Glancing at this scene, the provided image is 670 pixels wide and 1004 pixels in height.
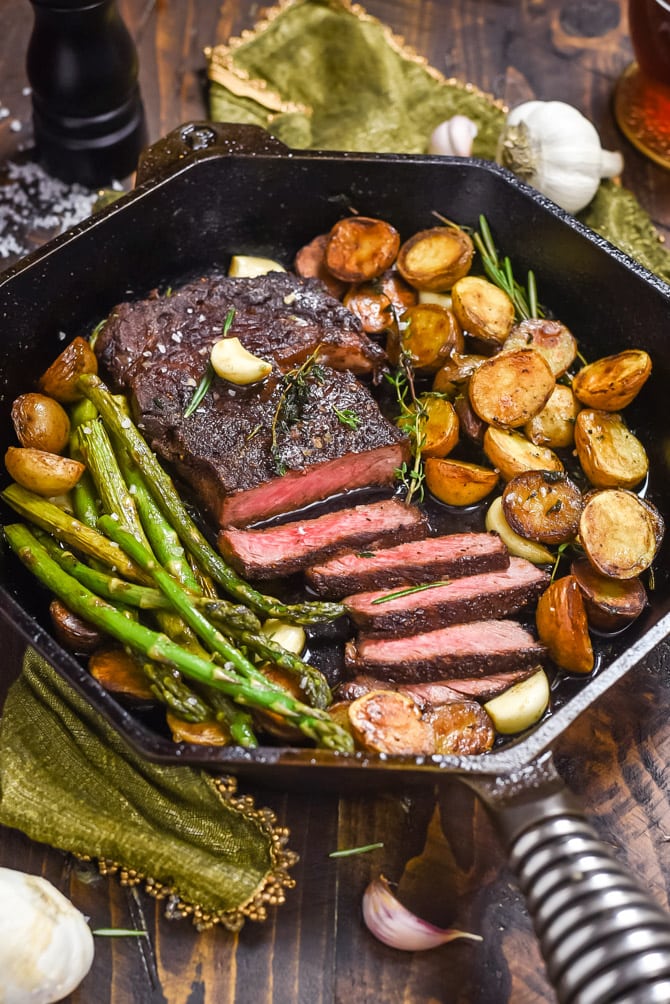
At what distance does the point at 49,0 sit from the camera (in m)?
3.47

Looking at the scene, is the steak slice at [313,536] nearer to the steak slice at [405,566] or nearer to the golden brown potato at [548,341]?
the steak slice at [405,566]

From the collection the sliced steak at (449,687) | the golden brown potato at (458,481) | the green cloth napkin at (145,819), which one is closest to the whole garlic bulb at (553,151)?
the golden brown potato at (458,481)

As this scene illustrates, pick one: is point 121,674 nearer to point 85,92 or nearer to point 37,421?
point 37,421

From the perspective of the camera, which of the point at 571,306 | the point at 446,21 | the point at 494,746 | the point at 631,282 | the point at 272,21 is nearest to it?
the point at 494,746

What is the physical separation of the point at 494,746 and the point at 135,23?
355 centimetres

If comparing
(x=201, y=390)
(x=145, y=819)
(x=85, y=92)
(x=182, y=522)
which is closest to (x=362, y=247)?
(x=201, y=390)

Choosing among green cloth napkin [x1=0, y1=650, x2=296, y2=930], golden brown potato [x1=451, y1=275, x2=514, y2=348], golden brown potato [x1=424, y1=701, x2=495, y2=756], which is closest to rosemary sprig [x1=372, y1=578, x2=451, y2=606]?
golden brown potato [x1=424, y1=701, x2=495, y2=756]

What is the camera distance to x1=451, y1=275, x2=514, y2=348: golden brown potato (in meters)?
3.27

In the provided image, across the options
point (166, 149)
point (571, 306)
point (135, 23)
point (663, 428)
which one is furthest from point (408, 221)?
point (135, 23)

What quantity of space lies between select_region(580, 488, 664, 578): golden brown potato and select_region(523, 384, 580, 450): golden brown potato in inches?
12.8

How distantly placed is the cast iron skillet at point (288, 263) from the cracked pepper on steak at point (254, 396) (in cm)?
22

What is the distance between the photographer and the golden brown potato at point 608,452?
120 inches

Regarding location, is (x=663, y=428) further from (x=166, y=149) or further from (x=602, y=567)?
(x=166, y=149)

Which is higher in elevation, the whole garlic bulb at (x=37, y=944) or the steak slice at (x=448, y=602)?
the steak slice at (x=448, y=602)
